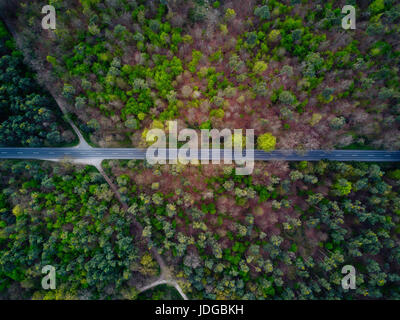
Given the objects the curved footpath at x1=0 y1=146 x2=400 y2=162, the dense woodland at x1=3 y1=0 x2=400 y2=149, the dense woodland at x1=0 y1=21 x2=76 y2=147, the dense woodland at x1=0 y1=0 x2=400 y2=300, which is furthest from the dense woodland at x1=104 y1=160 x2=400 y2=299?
the dense woodland at x1=0 y1=21 x2=76 y2=147

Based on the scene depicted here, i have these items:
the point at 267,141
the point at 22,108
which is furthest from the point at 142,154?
the point at 267,141

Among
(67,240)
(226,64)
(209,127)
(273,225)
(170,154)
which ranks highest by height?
(226,64)

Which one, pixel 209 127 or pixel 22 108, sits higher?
pixel 22 108

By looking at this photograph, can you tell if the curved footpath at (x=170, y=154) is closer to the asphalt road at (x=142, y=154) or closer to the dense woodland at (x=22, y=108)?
the asphalt road at (x=142, y=154)

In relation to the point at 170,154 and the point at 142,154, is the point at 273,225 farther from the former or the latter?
the point at 142,154

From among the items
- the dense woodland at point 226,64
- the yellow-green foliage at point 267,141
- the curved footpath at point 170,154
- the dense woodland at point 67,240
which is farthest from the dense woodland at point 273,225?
the dense woodland at point 226,64

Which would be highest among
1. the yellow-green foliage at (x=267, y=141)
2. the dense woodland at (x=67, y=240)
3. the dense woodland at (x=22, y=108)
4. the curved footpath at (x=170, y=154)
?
the dense woodland at (x=22, y=108)

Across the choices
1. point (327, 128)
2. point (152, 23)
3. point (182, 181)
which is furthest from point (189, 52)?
point (327, 128)
